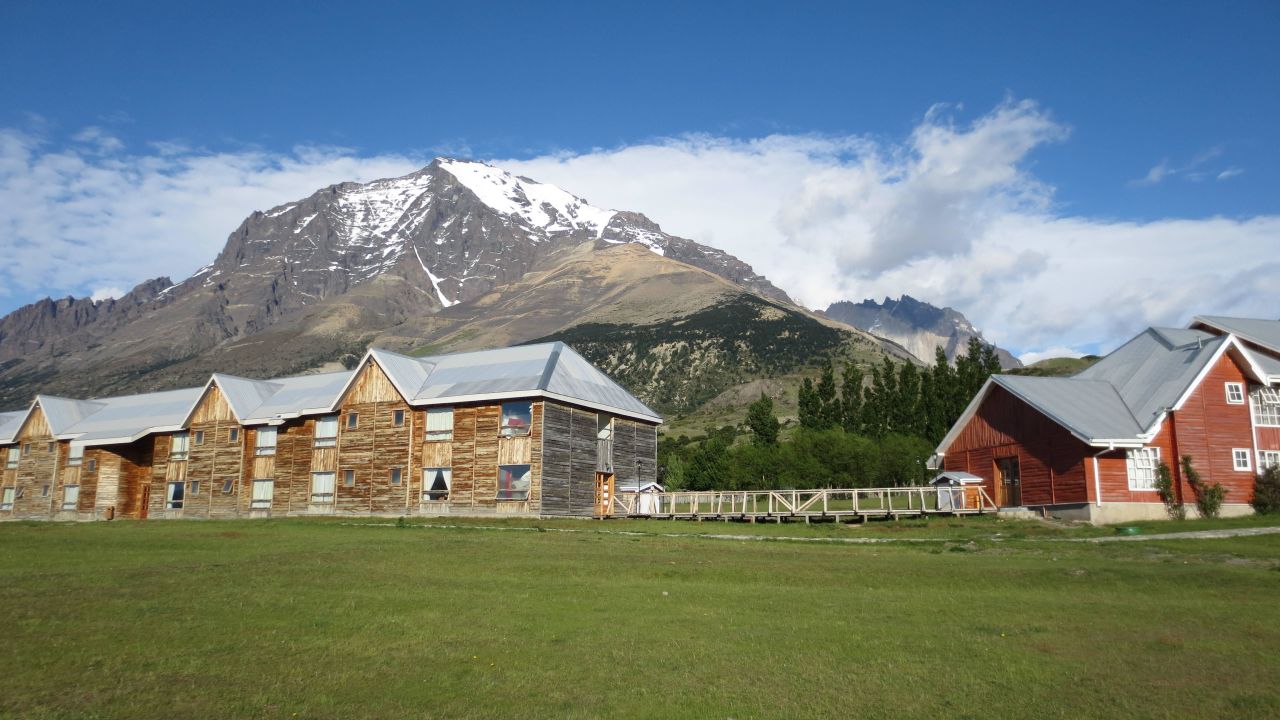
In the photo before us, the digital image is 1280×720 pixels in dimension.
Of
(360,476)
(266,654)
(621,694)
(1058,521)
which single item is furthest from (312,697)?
(360,476)

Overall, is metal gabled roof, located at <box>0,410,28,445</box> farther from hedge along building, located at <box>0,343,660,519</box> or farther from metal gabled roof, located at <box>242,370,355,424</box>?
metal gabled roof, located at <box>242,370,355,424</box>

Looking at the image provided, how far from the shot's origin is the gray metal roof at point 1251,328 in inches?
1745

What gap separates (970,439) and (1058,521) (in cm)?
962

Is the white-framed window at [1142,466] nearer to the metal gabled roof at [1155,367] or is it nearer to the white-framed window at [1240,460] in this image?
the metal gabled roof at [1155,367]

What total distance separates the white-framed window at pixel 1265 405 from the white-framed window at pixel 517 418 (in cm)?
3407

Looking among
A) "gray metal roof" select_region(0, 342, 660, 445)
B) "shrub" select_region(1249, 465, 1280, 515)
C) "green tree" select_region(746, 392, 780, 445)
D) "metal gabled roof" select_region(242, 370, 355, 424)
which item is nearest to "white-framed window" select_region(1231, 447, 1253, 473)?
"shrub" select_region(1249, 465, 1280, 515)

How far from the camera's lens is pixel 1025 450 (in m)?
42.4

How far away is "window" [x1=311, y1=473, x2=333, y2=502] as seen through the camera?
51.9m

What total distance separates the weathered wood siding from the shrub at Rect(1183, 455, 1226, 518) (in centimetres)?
489

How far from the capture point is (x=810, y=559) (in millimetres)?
25109

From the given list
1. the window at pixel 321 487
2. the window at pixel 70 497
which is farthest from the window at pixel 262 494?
the window at pixel 70 497

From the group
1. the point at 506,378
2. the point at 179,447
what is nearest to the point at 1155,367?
the point at 506,378

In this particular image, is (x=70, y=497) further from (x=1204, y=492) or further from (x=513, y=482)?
(x=1204, y=492)

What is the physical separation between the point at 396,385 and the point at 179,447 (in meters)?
19.9
